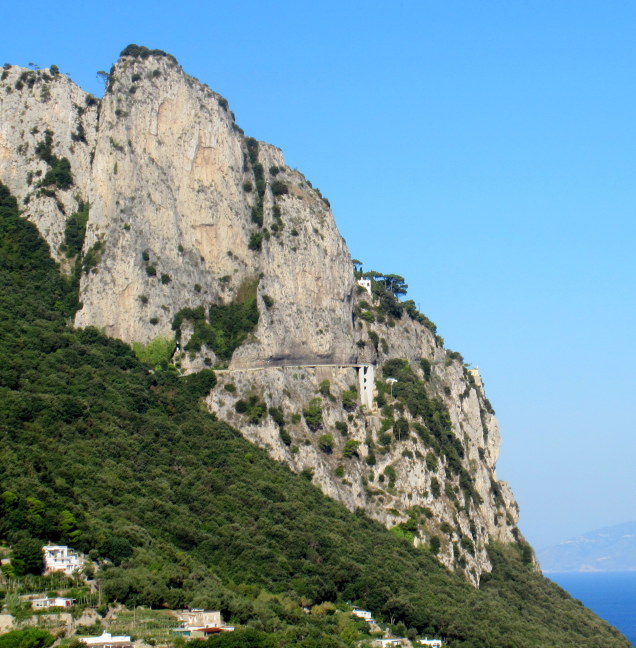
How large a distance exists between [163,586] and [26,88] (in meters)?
60.1

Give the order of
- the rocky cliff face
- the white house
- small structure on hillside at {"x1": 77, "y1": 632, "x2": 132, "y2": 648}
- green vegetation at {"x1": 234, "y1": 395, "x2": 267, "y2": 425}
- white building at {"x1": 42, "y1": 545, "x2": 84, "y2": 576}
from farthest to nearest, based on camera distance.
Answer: the rocky cliff face
green vegetation at {"x1": 234, "y1": 395, "x2": 267, "y2": 425}
the white house
white building at {"x1": 42, "y1": 545, "x2": 84, "y2": 576}
small structure on hillside at {"x1": 77, "y1": 632, "x2": 132, "y2": 648}

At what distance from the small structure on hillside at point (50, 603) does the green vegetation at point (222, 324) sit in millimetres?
43885

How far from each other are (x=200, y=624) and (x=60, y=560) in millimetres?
8302

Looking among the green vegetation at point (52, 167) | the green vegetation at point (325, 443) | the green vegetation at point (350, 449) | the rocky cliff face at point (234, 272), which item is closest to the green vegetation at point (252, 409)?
the rocky cliff face at point (234, 272)

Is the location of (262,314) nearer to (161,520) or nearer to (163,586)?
(161,520)

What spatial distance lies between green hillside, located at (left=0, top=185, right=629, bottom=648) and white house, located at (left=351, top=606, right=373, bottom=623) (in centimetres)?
156

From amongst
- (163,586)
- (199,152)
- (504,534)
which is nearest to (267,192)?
(199,152)

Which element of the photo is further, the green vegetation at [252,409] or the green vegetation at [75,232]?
the green vegetation at [75,232]

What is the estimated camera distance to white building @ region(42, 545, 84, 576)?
7219cm

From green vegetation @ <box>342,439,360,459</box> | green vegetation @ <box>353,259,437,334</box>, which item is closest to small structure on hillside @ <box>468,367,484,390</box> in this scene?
green vegetation @ <box>353,259,437,334</box>

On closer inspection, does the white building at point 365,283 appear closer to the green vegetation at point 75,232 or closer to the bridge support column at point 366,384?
the bridge support column at point 366,384

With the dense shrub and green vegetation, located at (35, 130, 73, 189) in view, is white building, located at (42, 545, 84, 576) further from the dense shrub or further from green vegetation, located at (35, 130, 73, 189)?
green vegetation, located at (35, 130, 73, 189)

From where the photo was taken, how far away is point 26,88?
120562mm

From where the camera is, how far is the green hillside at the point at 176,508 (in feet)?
251
